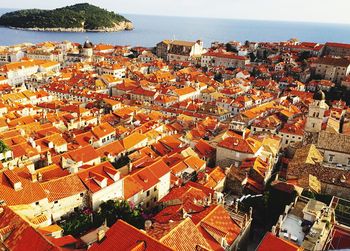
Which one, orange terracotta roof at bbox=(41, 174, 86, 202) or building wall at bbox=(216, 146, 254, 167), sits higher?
orange terracotta roof at bbox=(41, 174, 86, 202)

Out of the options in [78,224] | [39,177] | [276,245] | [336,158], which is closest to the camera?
[276,245]

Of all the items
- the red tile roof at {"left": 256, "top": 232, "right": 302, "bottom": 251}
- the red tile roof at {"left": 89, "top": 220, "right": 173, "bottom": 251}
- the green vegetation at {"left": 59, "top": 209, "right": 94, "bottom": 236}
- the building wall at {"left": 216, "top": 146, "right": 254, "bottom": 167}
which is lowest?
the building wall at {"left": 216, "top": 146, "right": 254, "bottom": 167}

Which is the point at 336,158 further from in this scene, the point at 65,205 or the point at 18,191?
the point at 18,191

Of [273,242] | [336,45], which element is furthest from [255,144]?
[336,45]

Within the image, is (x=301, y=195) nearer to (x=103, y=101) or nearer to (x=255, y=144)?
(x=255, y=144)

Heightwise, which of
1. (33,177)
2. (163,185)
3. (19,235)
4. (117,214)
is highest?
(19,235)

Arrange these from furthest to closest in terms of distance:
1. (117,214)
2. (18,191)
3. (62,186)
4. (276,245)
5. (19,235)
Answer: (62,186) → (117,214) → (18,191) → (276,245) → (19,235)

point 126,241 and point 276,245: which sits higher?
point 126,241

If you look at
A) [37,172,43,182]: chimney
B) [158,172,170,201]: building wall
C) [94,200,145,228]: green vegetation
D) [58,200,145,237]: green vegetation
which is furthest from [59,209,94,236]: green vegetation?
[158,172,170,201]: building wall

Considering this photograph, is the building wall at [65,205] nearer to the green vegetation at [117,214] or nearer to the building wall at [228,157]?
the green vegetation at [117,214]

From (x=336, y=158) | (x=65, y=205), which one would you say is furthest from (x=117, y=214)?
(x=336, y=158)

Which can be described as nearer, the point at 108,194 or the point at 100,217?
the point at 100,217

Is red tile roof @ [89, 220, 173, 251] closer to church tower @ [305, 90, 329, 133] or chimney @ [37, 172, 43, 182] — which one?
chimney @ [37, 172, 43, 182]
